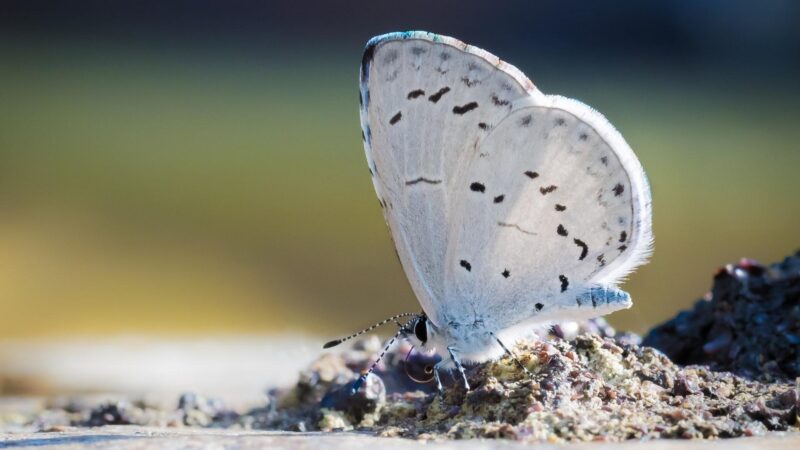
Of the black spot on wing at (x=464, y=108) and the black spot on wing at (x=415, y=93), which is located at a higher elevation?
the black spot on wing at (x=415, y=93)

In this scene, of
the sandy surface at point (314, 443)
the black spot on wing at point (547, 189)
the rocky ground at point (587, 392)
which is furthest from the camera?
the black spot on wing at point (547, 189)

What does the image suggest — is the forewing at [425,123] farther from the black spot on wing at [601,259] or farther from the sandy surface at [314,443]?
the sandy surface at [314,443]

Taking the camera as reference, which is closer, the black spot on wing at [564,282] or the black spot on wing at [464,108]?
the black spot on wing at [464,108]

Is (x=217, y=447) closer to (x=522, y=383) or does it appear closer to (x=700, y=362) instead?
(x=522, y=383)

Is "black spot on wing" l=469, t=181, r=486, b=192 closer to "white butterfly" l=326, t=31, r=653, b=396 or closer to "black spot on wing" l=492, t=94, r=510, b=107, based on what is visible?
"white butterfly" l=326, t=31, r=653, b=396

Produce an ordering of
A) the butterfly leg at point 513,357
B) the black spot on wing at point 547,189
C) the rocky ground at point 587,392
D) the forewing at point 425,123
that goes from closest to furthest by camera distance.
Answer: the rocky ground at point 587,392 → the butterfly leg at point 513,357 → the forewing at point 425,123 → the black spot on wing at point 547,189

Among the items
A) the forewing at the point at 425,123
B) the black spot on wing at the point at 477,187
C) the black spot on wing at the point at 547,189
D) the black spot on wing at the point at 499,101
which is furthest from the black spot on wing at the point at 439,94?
the black spot on wing at the point at 547,189

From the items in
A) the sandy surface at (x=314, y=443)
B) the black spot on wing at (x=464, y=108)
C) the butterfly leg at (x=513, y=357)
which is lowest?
the sandy surface at (x=314, y=443)
